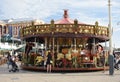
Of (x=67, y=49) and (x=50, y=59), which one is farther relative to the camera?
(x=67, y=49)

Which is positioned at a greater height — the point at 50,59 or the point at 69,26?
the point at 69,26

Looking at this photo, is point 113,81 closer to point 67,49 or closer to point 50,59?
point 50,59

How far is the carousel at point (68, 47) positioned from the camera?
24906 mm

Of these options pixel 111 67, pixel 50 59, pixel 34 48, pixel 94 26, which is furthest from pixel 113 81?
pixel 34 48

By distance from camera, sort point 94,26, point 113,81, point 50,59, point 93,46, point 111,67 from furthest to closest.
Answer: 1. point 93,46
2. point 94,26
3. point 50,59
4. point 111,67
5. point 113,81

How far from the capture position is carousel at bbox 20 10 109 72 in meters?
24.9

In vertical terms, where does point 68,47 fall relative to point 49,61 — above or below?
above

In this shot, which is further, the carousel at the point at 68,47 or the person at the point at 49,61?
the carousel at the point at 68,47

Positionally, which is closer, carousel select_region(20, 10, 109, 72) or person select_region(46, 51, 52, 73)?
person select_region(46, 51, 52, 73)

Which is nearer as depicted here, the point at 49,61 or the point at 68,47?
the point at 49,61

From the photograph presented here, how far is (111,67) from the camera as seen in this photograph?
70.2 ft

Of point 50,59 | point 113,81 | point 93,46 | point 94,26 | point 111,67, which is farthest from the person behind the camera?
point 93,46

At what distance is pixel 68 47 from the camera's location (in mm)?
27156

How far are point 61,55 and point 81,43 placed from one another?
302 cm
